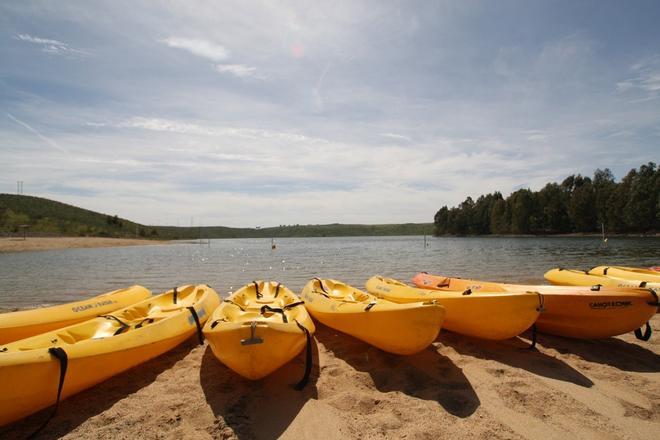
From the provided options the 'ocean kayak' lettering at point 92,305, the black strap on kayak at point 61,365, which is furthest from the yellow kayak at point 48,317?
the black strap on kayak at point 61,365

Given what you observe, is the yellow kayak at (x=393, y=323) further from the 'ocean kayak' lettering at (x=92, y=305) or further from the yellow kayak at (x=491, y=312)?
the 'ocean kayak' lettering at (x=92, y=305)

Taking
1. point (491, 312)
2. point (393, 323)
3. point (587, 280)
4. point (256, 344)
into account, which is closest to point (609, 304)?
point (491, 312)

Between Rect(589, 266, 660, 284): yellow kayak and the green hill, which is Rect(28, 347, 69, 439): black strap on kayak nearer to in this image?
Rect(589, 266, 660, 284): yellow kayak

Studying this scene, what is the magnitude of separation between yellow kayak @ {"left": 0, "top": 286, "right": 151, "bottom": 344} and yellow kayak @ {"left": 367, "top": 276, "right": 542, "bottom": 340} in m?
5.69

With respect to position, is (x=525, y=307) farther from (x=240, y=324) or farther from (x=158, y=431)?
(x=158, y=431)

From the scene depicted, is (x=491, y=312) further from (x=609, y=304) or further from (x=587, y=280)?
(x=587, y=280)

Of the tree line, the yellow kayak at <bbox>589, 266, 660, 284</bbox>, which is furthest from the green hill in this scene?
the yellow kayak at <bbox>589, 266, 660, 284</bbox>

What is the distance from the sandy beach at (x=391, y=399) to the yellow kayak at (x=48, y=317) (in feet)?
6.62

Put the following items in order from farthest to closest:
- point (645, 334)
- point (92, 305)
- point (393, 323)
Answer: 1. point (92, 305)
2. point (645, 334)
3. point (393, 323)

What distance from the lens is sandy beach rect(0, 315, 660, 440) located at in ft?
10.5

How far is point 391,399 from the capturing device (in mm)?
3713

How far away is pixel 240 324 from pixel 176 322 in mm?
1837

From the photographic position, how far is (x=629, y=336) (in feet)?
18.5

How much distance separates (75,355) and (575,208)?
250ft
